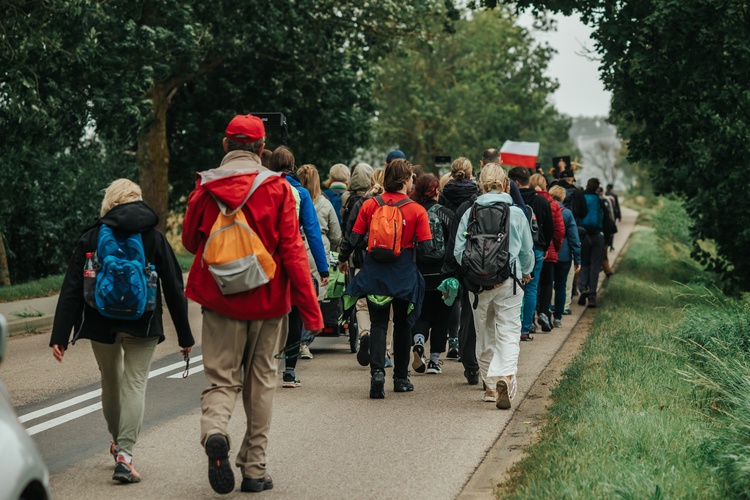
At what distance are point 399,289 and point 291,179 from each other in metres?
1.44

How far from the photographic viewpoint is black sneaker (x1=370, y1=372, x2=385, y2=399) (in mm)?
8789

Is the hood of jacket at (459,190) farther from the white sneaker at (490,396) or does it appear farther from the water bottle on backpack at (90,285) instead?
the water bottle on backpack at (90,285)

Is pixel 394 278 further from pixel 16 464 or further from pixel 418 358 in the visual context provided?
pixel 16 464

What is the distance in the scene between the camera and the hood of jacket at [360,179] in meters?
11.2

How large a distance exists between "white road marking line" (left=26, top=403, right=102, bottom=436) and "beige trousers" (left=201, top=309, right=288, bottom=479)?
2.42 m

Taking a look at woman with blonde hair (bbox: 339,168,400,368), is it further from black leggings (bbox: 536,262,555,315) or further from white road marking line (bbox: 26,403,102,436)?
black leggings (bbox: 536,262,555,315)

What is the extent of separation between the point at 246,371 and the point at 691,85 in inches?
462

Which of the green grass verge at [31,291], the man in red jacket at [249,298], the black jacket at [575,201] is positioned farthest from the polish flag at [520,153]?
the man in red jacket at [249,298]

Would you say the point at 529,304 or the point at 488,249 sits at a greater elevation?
the point at 488,249

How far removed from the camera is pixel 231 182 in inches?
226

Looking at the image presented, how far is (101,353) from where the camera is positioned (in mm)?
6168

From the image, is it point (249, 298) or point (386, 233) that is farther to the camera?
point (386, 233)

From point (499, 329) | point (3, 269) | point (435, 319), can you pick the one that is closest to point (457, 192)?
point (435, 319)

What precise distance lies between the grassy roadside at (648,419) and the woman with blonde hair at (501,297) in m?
0.50
